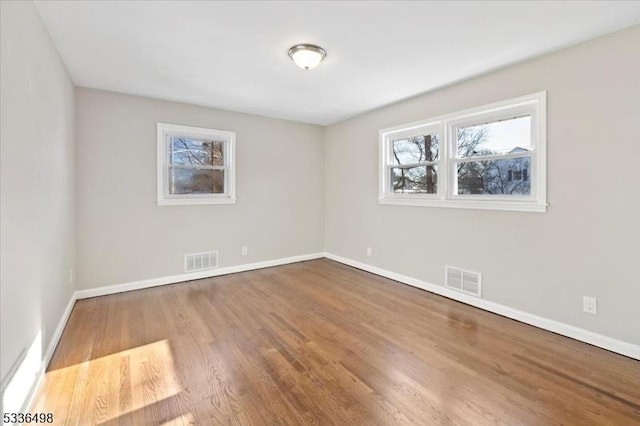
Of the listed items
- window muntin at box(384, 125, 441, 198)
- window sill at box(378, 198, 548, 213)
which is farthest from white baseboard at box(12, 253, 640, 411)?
window muntin at box(384, 125, 441, 198)

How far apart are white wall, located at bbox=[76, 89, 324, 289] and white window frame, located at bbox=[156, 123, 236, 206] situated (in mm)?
81

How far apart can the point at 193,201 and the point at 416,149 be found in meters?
3.25

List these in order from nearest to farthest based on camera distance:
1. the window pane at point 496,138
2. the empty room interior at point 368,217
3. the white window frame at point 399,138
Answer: the empty room interior at point 368,217 → the window pane at point 496,138 → the white window frame at point 399,138

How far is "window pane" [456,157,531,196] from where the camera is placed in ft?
9.96

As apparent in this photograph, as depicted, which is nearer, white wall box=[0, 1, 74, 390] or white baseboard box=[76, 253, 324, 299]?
white wall box=[0, 1, 74, 390]

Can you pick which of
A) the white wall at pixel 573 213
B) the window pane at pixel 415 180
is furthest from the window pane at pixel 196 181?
the white wall at pixel 573 213

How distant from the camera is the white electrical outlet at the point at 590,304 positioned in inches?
99.6

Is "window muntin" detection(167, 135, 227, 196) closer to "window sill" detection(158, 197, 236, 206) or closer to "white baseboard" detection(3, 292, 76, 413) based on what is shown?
"window sill" detection(158, 197, 236, 206)

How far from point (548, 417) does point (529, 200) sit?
1928 mm

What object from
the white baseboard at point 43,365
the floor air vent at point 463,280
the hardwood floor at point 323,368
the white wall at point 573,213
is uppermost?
the white wall at point 573,213

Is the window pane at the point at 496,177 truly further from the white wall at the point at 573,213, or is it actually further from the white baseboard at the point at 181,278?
the white baseboard at the point at 181,278

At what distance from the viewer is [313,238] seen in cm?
568

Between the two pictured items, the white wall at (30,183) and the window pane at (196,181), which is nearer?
the white wall at (30,183)

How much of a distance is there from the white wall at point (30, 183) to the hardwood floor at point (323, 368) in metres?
0.48
